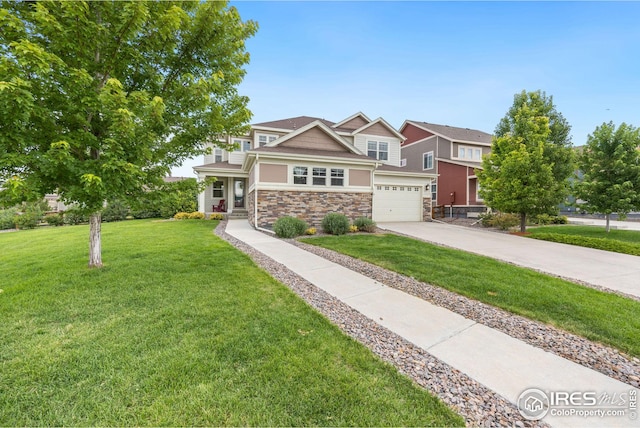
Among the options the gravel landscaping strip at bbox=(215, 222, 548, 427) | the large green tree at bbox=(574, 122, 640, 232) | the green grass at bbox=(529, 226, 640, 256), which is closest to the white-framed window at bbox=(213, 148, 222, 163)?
the gravel landscaping strip at bbox=(215, 222, 548, 427)

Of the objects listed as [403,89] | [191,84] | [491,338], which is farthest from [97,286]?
[403,89]

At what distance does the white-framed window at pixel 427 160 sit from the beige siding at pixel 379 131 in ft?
20.7

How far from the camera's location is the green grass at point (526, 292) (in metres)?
3.60

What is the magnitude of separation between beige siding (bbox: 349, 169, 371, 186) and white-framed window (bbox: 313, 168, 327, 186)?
147 cm

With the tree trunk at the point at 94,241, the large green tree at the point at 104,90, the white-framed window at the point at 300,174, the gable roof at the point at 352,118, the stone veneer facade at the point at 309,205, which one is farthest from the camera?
the gable roof at the point at 352,118

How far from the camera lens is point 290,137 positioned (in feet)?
46.5

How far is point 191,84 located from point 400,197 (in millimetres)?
14399

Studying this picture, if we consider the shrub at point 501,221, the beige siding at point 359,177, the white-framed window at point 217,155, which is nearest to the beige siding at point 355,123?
the beige siding at point 359,177

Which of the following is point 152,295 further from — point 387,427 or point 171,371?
point 387,427

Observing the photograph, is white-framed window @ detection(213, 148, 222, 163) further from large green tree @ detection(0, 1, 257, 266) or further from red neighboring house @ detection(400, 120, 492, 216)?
red neighboring house @ detection(400, 120, 492, 216)

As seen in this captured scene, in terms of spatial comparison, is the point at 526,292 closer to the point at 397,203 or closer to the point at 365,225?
the point at 365,225

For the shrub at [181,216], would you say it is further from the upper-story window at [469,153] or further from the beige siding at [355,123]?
the upper-story window at [469,153]

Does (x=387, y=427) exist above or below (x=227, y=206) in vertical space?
below

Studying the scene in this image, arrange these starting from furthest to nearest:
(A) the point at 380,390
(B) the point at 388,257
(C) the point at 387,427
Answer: (B) the point at 388,257 → (A) the point at 380,390 → (C) the point at 387,427
